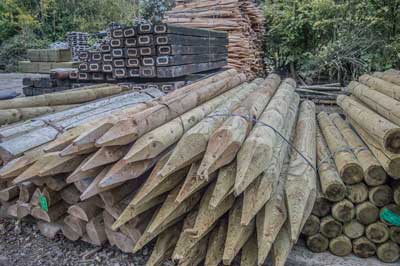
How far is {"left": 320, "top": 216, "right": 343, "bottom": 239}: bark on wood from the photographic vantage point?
2.33m

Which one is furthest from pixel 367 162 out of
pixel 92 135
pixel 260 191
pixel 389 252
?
pixel 92 135

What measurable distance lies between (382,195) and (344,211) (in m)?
0.27

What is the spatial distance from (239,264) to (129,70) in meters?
3.76

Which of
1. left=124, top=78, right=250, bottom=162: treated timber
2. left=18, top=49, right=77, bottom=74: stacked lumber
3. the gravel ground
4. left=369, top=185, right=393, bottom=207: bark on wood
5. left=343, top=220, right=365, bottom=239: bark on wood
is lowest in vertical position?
the gravel ground

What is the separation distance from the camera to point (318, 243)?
93.3 inches

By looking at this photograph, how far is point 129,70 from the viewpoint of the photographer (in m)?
5.30

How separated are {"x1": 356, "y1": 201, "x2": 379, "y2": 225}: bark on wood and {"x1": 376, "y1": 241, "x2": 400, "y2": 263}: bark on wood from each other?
0.20 m

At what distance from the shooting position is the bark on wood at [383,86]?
3076 mm

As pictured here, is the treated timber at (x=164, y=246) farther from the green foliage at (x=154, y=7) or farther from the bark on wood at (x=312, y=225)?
the green foliage at (x=154, y=7)

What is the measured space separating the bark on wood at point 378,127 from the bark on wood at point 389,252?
2.20 ft

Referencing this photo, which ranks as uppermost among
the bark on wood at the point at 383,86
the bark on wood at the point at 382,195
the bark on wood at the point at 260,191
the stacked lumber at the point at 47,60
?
the stacked lumber at the point at 47,60

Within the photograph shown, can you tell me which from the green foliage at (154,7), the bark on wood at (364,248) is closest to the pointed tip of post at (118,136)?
the bark on wood at (364,248)

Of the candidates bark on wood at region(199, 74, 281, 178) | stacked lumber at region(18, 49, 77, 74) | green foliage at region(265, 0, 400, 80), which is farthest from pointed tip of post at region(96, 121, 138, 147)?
stacked lumber at region(18, 49, 77, 74)

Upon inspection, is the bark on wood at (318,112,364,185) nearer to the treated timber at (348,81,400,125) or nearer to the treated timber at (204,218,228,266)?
the treated timber at (348,81,400,125)
